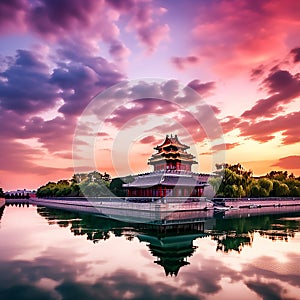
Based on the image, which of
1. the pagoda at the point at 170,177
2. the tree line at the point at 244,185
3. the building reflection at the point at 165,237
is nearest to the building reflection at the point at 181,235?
the building reflection at the point at 165,237

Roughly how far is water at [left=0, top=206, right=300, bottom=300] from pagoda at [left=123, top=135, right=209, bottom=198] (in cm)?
2135

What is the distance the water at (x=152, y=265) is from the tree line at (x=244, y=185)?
1118 inches

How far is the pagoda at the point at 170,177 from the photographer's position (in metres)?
50.2

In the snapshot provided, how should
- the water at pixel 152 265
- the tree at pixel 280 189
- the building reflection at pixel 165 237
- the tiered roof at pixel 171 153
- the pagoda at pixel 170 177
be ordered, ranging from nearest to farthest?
the water at pixel 152 265
the building reflection at pixel 165 237
the pagoda at pixel 170 177
the tiered roof at pixel 171 153
the tree at pixel 280 189

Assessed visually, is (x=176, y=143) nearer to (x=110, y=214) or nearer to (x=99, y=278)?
(x=110, y=214)

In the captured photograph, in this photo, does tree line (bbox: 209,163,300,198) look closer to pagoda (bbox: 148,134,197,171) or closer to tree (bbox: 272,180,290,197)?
tree (bbox: 272,180,290,197)

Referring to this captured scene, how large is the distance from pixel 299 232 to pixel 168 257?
14.8 meters

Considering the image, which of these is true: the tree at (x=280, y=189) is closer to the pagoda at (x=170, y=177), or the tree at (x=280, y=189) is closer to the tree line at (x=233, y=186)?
the tree line at (x=233, y=186)

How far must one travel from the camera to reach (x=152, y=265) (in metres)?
17.5

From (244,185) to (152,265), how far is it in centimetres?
4497

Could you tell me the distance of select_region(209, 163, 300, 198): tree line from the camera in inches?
2248

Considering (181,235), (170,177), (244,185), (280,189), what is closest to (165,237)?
(181,235)

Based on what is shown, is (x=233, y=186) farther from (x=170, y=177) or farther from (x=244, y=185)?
(x=170, y=177)

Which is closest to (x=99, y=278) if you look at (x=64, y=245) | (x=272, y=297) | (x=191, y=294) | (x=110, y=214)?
(x=191, y=294)
